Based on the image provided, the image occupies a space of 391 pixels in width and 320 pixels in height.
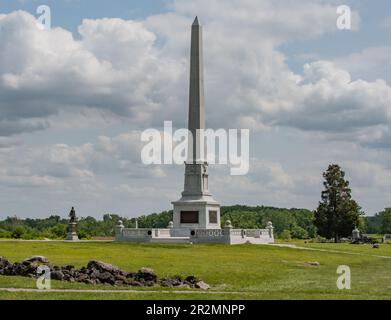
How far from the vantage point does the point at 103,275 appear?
2773 cm

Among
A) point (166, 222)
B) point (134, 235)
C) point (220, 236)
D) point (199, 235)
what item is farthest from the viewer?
point (166, 222)

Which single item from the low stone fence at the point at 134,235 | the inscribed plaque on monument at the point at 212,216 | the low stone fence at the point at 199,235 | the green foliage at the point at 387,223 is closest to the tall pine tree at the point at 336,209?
the low stone fence at the point at 199,235

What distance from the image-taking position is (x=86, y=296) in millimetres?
22500

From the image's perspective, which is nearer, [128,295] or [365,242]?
[128,295]

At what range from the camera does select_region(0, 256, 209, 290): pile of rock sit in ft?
88.6

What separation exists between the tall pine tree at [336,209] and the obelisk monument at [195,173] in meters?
27.5

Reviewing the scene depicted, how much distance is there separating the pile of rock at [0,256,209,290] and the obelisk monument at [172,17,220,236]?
109 ft

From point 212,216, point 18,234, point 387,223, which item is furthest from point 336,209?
point 387,223

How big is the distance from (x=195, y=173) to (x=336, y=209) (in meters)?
30.0

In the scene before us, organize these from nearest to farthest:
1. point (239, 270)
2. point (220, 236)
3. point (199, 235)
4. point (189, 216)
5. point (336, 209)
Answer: point (239, 270), point (220, 236), point (199, 235), point (189, 216), point (336, 209)

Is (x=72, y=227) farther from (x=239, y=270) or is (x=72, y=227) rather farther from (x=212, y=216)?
(x=239, y=270)

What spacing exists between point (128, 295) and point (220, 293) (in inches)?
137
